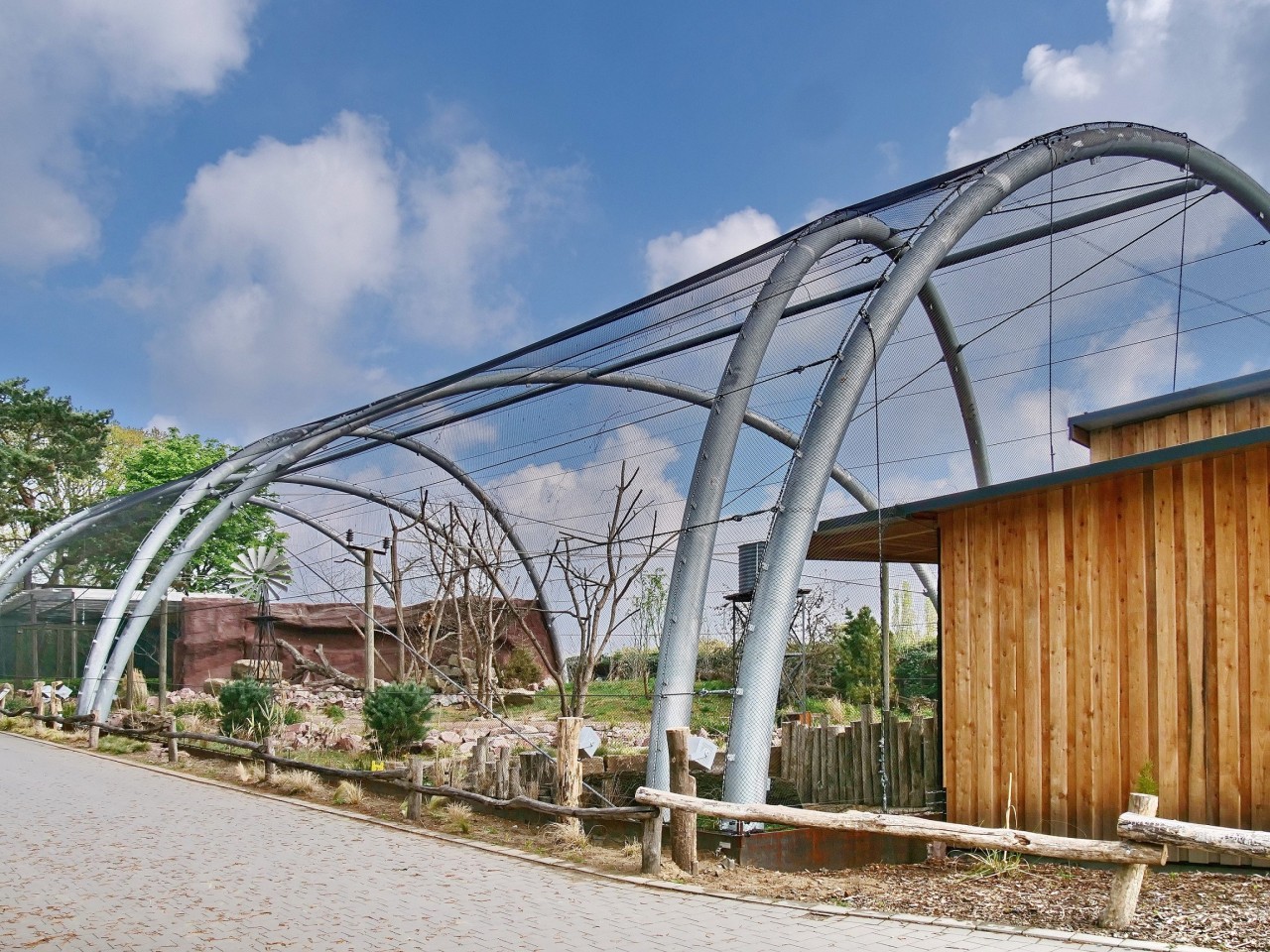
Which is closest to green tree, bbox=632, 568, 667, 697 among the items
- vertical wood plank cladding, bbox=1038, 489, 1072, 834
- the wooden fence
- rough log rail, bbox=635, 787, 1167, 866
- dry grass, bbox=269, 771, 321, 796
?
the wooden fence

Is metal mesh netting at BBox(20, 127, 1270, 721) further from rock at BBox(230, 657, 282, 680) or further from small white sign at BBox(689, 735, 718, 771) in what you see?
rock at BBox(230, 657, 282, 680)

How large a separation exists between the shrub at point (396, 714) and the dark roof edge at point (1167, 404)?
9382 millimetres

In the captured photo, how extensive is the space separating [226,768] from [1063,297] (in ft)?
41.0

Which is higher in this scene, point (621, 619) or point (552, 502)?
point (552, 502)

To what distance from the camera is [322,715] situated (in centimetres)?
2386

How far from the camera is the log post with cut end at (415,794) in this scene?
36.8 ft

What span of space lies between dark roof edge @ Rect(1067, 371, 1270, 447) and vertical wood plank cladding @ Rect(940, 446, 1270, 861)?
265mm

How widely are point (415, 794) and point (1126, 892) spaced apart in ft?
23.1

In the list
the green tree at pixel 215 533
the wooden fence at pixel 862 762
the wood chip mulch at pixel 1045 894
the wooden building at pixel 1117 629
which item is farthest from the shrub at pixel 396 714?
the green tree at pixel 215 533

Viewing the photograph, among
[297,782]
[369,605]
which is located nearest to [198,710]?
[369,605]

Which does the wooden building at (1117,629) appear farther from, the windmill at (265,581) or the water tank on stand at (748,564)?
the windmill at (265,581)

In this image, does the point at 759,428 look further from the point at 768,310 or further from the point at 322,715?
the point at 322,715

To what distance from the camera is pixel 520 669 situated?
29.8m

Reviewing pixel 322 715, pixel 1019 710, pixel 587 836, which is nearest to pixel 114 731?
pixel 322 715
